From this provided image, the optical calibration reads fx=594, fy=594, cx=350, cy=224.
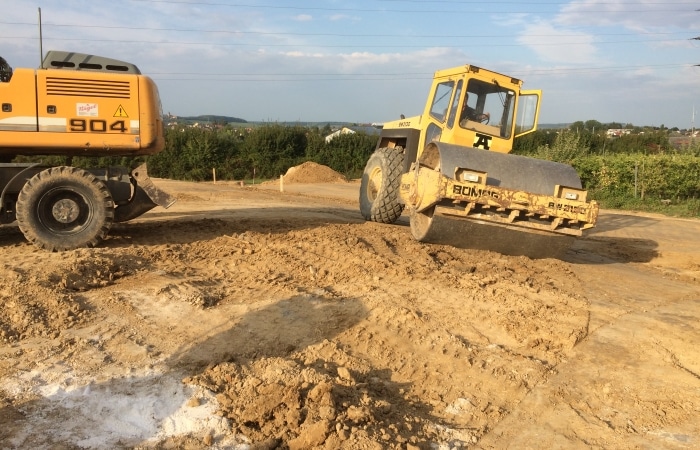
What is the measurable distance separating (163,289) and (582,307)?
443 cm

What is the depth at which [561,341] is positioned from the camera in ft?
17.5

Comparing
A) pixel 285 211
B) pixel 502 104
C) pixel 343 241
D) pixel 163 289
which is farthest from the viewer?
pixel 285 211

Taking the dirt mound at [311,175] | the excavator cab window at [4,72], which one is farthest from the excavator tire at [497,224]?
the dirt mound at [311,175]

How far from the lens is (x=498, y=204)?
7.34 m

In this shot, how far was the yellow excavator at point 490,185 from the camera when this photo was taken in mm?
7406

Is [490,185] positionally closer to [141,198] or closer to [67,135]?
[141,198]

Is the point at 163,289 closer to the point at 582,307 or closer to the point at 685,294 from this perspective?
the point at 582,307

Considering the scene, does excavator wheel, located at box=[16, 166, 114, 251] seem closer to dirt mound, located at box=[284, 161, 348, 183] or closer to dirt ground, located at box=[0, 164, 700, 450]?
dirt ground, located at box=[0, 164, 700, 450]

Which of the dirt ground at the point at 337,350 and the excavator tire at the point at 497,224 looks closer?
the dirt ground at the point at 337,350

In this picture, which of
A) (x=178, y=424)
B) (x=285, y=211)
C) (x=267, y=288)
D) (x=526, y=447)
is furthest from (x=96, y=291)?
(x=285, y=211)

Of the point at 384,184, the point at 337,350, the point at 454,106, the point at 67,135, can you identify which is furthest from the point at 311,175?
the point at 337,350

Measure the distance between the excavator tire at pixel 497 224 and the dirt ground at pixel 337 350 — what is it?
0.24 metres

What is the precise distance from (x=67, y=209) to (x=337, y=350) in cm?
479

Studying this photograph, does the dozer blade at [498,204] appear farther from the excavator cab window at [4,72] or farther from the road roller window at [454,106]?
the excavator cab window at [4,72]
